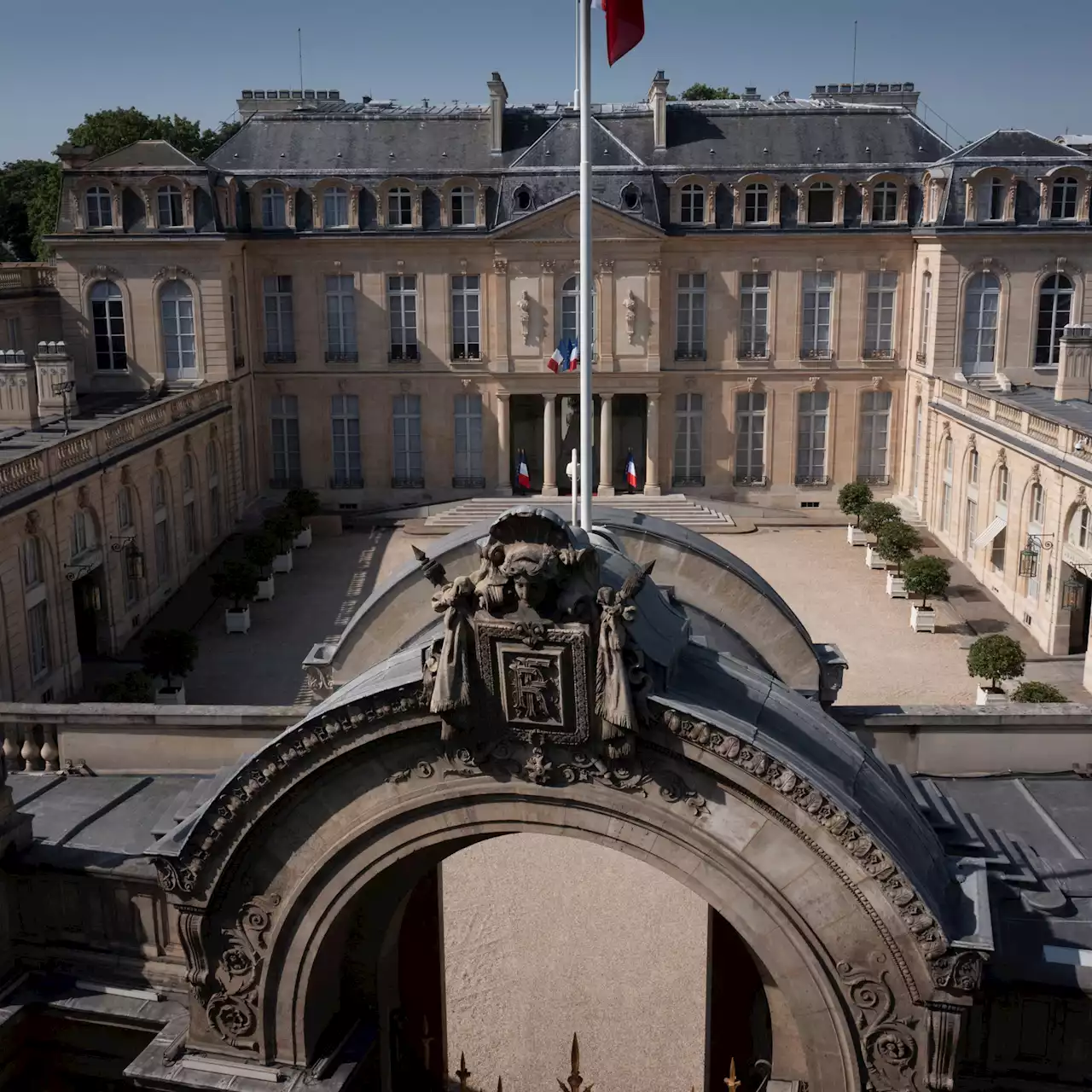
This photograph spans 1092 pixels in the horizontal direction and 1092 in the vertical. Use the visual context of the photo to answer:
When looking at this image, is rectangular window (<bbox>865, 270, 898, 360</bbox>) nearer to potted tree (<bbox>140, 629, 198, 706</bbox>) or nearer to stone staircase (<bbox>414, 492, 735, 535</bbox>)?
stone staircase (<bbox>414, 492, 735, 535</bbox>)

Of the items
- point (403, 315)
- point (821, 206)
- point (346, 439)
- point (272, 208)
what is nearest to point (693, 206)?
point (821, 206)

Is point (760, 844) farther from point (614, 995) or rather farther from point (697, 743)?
point (614, 995)

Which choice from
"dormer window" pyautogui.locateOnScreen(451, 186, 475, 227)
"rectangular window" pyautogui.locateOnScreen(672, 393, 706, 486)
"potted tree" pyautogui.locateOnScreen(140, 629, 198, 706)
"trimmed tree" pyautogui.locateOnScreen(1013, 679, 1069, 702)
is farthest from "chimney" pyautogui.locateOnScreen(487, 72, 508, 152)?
"trimmed tree" pyautogui.locateOnScreen(1013, 679, 1069, 702)

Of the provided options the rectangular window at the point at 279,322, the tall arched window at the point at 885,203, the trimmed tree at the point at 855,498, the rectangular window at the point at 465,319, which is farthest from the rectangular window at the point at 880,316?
the rectangular window at the point at 279,322

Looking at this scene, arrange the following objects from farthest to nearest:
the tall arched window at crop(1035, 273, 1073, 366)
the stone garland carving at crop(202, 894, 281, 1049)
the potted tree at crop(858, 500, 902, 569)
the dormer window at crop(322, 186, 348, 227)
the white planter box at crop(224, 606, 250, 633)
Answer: the dormer window at crop(322, 186, 348, 227) < the tall arched window at crop(1035, 273, 1073, 366) < the potted tree at crop(858, 500, 902, 569) < the white planter box at crop(224, 606, 250, 633) < the stone garland carving at crop(202, 894, 281, 1049)

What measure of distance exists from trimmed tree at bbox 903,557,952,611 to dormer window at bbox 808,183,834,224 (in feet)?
51.5

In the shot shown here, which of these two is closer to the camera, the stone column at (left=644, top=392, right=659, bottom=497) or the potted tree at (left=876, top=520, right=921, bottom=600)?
the potted tree at (left=876, top=520, right=921, bottom=600)

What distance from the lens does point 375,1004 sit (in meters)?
8.61

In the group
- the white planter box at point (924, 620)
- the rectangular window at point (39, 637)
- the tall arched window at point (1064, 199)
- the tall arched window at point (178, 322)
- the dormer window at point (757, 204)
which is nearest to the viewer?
the rectangular window at point (39, 637)

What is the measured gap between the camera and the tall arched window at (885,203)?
43375 mm

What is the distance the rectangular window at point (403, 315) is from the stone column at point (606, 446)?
259 inches

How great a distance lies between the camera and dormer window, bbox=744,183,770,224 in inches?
1715

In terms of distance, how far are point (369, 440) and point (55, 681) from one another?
66.1 feet

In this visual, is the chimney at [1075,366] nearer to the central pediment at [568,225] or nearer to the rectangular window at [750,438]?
the rectangular window at [750,438]
